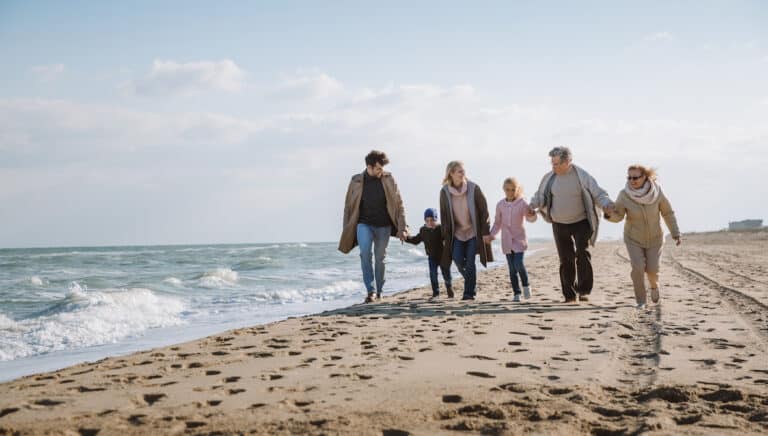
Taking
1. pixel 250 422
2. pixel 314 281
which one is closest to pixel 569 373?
pixel 250 422

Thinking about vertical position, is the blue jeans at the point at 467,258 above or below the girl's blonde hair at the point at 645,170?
below

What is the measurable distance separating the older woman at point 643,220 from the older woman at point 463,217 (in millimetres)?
1591

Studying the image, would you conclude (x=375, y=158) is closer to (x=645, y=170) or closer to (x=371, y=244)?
(x=371, y=244)

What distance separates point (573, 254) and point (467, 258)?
1.36 meters

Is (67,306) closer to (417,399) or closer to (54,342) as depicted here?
(54,342)

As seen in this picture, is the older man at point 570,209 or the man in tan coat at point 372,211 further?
the man in tan coat at point 372,211

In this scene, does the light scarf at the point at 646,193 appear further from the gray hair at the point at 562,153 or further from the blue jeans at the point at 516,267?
the blue jeans at the point at 516,267

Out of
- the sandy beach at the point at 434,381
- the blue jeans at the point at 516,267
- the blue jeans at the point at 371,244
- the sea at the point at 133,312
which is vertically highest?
the blue jeans at the point at 371,244

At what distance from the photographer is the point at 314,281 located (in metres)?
15.5

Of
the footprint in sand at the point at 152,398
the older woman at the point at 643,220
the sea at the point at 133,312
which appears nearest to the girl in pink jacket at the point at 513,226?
the older woman at the point at 643,220

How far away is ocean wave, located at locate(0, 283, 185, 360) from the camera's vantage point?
22.9 ft

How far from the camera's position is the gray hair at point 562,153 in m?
7.37

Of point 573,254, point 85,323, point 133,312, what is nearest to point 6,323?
point 85,323

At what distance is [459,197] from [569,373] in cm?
439
